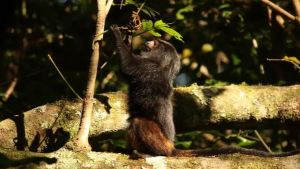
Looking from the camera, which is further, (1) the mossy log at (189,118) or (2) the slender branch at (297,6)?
(2) the slender branch at (297,6)

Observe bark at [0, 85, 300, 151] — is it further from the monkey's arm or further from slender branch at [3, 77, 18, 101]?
slender branch at [3, 77, 18, 101]

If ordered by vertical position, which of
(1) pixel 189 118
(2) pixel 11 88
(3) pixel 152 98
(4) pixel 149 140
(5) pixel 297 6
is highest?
(5) pixel 297 6

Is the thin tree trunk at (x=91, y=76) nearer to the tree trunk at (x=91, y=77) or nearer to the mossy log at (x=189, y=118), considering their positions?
the tree trunk at (x=91, y=77)

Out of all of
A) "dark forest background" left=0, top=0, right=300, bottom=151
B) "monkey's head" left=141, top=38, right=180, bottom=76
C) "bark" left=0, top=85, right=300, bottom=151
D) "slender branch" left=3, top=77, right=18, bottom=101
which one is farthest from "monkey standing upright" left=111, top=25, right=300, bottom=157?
"slender branch" left=3, top=77, right=18, bottom=101

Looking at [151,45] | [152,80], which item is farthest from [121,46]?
[151,45]

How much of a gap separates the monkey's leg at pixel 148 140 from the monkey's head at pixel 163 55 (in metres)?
0.77

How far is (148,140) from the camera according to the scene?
4.95 m

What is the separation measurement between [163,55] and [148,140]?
1012mm

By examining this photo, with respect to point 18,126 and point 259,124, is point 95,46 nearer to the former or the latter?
point 18,126

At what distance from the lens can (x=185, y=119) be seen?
470cm

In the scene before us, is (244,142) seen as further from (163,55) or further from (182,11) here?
(182,11)

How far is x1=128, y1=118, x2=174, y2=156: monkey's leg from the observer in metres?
4.89

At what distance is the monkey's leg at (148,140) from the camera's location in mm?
4895

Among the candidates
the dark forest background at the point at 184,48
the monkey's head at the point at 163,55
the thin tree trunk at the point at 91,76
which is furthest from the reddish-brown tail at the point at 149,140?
the thin tree trunk at the point at 91,76
